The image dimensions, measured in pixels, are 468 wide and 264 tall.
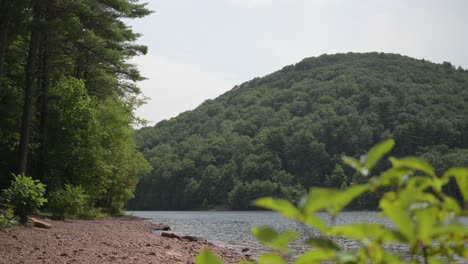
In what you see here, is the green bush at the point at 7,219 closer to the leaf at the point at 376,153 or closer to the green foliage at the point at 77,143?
the green foliage at the point at 77,143

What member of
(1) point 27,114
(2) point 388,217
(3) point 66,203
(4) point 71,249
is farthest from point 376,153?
(3) point 66,203

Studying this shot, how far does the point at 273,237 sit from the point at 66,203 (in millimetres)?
20356

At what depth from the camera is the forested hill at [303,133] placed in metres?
99.8

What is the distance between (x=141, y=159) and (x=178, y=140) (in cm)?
9179

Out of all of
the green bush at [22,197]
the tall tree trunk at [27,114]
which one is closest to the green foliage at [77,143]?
the tall tree trunk at [27,114]

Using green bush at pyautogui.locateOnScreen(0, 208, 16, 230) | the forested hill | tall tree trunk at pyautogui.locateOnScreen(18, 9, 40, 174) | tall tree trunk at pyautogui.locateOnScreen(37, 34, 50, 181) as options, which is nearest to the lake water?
green bush at pyautogui.locateOnScreen(0, 208, 16, 230)

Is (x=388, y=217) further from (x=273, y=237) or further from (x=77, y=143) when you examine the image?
(x=77, y=143)

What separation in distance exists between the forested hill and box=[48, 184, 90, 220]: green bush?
3044 inches

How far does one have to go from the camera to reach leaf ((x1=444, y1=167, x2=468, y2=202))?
876 millimetres

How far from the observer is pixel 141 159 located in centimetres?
3350

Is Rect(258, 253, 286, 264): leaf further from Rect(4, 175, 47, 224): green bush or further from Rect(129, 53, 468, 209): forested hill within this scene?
Rect(129, 53, 468, 209): forested hill

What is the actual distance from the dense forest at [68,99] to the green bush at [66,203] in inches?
2.8

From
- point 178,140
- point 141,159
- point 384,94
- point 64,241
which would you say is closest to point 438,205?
point 64,241

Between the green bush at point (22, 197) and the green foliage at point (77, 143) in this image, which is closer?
the green bush at point (22, 197)
